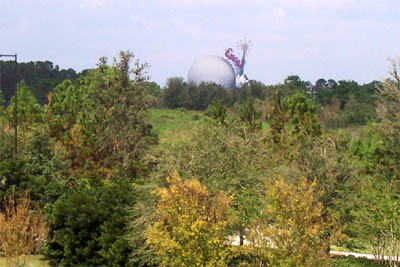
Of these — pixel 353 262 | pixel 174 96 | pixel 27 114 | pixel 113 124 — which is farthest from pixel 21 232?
pixel 174 96

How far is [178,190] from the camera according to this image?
12.8 m

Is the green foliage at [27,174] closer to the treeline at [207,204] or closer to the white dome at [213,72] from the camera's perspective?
the treeline at [207,204]

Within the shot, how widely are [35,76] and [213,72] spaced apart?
95.0 feet

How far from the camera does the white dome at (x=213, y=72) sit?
3743 inches

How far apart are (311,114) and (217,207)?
1831 centimetres

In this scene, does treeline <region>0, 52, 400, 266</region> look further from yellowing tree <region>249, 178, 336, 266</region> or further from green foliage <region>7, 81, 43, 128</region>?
green foliage <region>7, 81, 43, 128</region>

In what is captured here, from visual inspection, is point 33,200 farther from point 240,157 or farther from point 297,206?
Result: point 297,206

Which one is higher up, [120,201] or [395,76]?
[395,76]

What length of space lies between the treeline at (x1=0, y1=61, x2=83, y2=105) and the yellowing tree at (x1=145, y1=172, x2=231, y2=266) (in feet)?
171

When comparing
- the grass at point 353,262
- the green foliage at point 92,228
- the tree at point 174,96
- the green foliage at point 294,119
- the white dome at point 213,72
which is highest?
the white dome at point 213,72

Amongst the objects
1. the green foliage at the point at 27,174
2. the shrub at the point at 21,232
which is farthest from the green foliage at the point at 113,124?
the shrub at the point at 21,232

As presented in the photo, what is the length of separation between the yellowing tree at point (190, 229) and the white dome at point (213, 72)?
8110 cm

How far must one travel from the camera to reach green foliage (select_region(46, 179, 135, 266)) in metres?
15.9

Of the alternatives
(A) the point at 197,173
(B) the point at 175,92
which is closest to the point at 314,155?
(A) the point at 197,173
